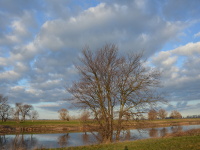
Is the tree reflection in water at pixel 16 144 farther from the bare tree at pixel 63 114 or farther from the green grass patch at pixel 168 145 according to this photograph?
the bare tree at pixel 63 114

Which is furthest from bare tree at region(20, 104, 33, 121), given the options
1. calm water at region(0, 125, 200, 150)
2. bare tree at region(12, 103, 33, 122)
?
calm water at region(0, 125, 200, 150)

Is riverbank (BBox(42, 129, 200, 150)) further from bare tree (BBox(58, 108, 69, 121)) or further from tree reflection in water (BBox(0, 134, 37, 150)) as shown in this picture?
bare tree (BBox(58, 108, 69, 121))

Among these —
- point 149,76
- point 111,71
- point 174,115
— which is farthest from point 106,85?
point 174,115

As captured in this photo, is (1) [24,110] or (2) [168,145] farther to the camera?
(1) [24,110]

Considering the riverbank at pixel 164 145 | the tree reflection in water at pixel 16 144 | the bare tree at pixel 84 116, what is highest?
the bare tree at pixel 84 116

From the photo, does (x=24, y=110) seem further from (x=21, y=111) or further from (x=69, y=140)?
(x=69, y=140)

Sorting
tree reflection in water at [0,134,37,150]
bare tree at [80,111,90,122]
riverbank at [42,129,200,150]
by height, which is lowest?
tree reflection in water at [0,134,37,150]

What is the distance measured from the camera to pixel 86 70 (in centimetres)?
1705

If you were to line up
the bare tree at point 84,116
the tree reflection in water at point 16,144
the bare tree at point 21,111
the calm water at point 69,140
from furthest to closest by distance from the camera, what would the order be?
Result: the bare tree at point 21,111 < the tree reflection in water at point 16,144 < the bare tree at point 84,116 < the calm water at point 69,140

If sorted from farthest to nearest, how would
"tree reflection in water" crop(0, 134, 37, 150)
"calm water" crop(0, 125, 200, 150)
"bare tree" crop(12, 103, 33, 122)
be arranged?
"bare tree" crop(12, 103, 33, 122), "tree reflection in water" crop(0, 134, 37, 150), "calm water" crop(0, 125, 200, 150)

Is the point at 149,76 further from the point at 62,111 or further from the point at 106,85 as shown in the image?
the point at 62,111

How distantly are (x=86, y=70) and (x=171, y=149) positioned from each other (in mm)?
10013

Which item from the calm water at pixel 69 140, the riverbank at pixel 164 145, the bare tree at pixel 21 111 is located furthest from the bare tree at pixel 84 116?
the bare tree at pixel 21 111

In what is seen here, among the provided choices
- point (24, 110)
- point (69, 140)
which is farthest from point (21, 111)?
point (69, 140)
